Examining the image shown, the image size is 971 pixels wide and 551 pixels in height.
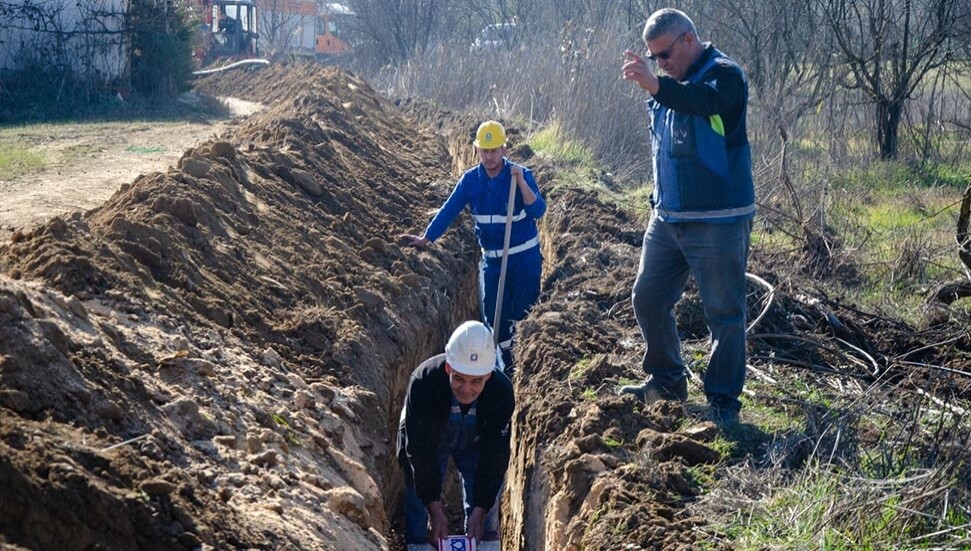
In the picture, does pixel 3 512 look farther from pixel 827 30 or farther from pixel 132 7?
pixel 132 7

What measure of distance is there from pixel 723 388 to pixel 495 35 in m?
26.1

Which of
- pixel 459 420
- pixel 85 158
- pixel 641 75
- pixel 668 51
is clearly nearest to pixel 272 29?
pixel 85 158

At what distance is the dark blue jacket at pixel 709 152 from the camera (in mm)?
5410

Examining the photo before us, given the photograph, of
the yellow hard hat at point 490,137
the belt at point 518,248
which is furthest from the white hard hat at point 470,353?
the belt at point 518,248

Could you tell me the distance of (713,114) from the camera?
5375 mm

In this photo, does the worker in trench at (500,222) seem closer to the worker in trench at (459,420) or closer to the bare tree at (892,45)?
the worker in trench at (459,420)

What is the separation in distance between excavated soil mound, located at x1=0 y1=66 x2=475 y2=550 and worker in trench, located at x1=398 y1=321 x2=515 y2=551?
34 centimetres

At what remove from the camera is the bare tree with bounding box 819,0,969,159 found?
14609mm

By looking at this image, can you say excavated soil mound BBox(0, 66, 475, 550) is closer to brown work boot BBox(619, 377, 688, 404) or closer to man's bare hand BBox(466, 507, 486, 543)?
man's bare hand BBox(466, 507, 486, 543)

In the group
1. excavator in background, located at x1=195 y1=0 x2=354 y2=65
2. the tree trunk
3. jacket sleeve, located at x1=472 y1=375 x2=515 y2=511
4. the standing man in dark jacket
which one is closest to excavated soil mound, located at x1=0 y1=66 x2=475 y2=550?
jacket sleeve, located at x1=472 y1=375 x2=515 y2=511

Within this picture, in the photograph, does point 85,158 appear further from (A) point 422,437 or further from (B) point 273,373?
(A) point 422,437

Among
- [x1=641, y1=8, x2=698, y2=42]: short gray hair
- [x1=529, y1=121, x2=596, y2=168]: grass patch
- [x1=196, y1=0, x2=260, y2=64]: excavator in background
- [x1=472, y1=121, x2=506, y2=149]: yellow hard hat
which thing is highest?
[x1=196, y1=0, x2=260, y2=64]: excavator in background

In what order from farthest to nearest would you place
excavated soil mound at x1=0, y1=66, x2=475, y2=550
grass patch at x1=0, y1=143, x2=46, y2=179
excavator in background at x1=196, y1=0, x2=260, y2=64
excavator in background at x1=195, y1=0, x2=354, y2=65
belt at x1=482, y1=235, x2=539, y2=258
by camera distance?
excavator in background at x1=195, y1=0, x2=354, y2=65
excavator in background at x1=196, y1=0, x2=260, y2=64
grass patch at x1=0, y1=143, x2=46, y2=179
belt at x1=482, y1=235, x2=539, y2=258
excavated soil mound at x1=0, y1=66, x2=475, y2=550

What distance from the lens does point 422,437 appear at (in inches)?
248
